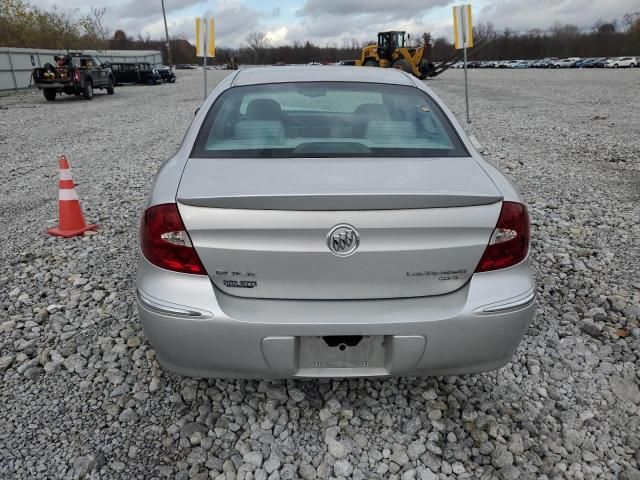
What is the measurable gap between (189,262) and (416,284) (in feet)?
2.87

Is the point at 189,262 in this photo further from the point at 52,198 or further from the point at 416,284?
the point at 52,198

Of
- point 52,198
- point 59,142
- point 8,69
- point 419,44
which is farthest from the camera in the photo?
point 419,44

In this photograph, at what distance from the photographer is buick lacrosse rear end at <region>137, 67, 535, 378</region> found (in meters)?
1.88

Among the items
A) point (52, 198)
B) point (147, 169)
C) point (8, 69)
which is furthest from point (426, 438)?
point (8, 69)

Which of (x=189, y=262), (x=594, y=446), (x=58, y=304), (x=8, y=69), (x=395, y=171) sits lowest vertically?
(x=594, y=446)

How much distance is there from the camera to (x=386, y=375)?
6.71 ft

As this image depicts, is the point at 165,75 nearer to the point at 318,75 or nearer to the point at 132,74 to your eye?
the point at 132,74

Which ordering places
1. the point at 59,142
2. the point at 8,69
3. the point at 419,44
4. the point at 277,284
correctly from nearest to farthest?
the point at 277,284 → the point at 59,142 → the point at 8,69 → the point at 419,44

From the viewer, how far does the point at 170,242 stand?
198cm

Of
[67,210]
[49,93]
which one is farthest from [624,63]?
[67,210]

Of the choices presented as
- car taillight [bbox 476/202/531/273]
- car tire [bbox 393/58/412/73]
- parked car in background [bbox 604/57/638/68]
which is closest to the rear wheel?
car tire [bbox 393/58/412/73]

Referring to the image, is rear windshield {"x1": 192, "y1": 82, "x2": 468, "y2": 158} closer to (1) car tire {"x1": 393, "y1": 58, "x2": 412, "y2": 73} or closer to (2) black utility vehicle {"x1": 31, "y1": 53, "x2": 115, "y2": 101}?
(2) black utility vehicle {"x1": 31, "y1": 53, "x2": 115, "y2": 101}

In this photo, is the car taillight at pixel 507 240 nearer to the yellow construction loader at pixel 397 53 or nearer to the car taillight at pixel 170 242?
the car taillight at pixel 170 242

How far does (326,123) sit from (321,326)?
1.27 metres
